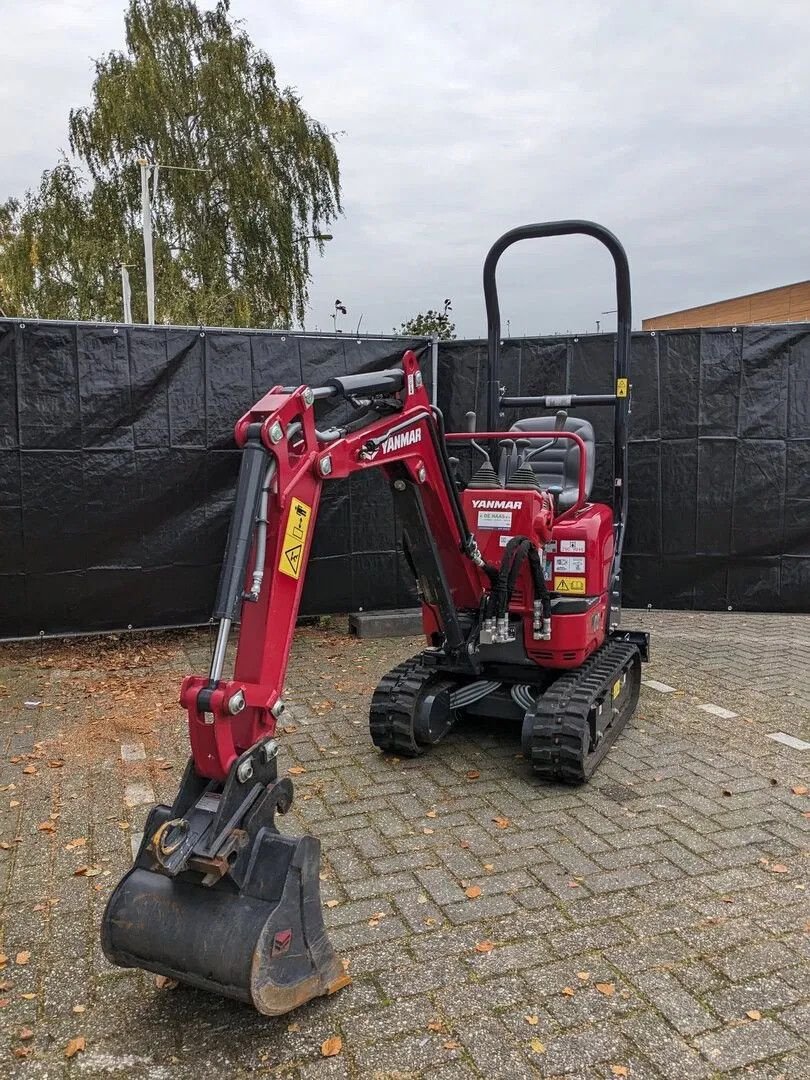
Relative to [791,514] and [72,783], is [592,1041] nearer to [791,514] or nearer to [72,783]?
[72,783]

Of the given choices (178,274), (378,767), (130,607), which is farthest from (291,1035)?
(178,274)

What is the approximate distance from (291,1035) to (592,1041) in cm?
88

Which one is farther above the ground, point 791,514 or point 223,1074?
point 791,514

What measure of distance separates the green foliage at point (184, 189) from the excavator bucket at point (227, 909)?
72.0 feet

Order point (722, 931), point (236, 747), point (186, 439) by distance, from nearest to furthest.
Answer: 1. point (236, 747)
2. point (722, 931)
3. point (186, 439)

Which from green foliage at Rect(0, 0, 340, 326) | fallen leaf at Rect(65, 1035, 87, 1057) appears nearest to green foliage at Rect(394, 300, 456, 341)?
green foliage at Rect(0, 0, 340, 326)

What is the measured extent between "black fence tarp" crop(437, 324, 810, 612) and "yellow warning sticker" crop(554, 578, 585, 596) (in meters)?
3.09

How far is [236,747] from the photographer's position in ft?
9.05

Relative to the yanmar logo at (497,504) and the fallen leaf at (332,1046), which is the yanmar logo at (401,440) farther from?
the fallen leaf at (332,1046)

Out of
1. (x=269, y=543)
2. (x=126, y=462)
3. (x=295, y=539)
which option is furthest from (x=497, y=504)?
(x=126, y=462)

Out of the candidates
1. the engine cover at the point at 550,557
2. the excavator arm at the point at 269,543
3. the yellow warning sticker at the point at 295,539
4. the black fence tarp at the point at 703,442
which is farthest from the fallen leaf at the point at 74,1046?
the black fence tarp at the point at 703,442

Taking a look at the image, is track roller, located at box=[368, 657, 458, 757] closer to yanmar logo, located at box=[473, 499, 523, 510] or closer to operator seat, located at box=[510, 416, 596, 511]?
yanmar logo, located at box=[473, 499, 523, 510]

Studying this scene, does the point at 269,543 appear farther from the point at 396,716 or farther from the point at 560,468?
the point at 560,468

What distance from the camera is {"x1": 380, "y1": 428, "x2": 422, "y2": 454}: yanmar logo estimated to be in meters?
3.75
